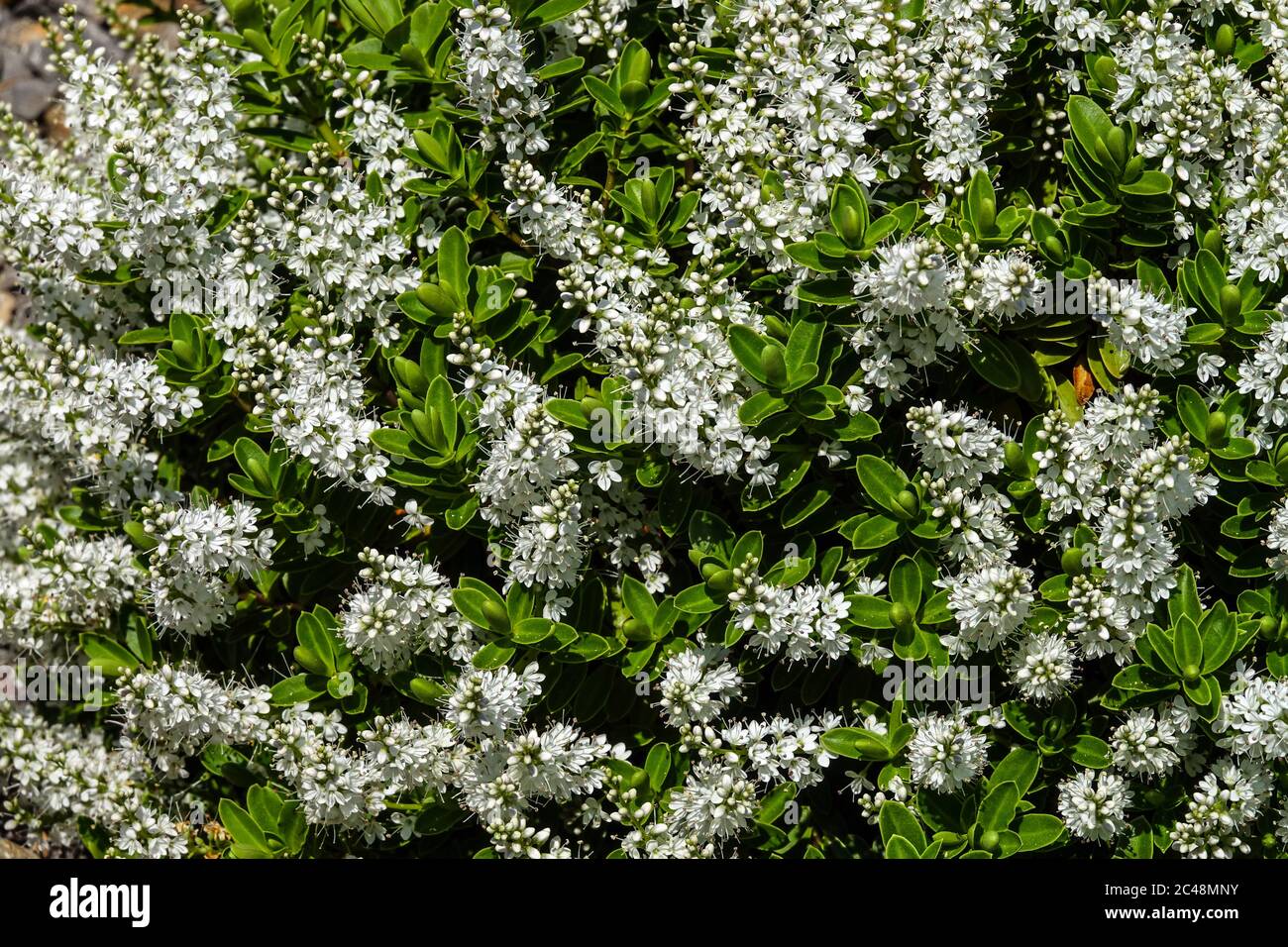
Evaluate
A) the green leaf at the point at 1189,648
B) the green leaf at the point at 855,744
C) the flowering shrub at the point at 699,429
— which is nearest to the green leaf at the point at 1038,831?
the flowering shrub at the point at 699,429

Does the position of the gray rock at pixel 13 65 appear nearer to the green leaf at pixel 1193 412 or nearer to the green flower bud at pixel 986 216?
the green flower bud at pixel 986 216

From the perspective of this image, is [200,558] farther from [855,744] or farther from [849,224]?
[849,224]

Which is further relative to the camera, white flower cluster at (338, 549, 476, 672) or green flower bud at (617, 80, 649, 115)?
green flower bud at (617, 80, 649, 115)

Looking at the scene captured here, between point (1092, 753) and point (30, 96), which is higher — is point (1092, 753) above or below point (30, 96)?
below

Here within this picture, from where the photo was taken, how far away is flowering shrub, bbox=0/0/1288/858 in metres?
3.86

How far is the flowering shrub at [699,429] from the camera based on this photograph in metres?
3.86

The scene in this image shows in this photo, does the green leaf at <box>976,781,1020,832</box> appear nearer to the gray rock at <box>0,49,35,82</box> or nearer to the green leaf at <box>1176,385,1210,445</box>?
the green leaf at <box>1176,385,1210,445</box>

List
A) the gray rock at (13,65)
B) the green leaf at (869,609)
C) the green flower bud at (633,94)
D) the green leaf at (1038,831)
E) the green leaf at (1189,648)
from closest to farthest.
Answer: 1. the green leaf at (1189,648)
2. the green leaf at (1038,831)
3. the green leaf at (869,609)
4. the green flower bud at (633,94)
5. the gray rock at (13,65)

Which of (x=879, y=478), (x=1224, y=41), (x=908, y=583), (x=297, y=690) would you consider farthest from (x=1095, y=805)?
(x=297, y=690)

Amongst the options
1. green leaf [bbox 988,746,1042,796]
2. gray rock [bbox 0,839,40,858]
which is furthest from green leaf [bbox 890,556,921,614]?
gray rock [bbox 0,839,40,858]

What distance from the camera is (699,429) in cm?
391

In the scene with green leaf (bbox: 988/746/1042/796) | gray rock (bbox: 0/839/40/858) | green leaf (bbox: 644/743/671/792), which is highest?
green leaf (bbox: 988/746/1042/796)

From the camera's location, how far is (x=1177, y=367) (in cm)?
399
